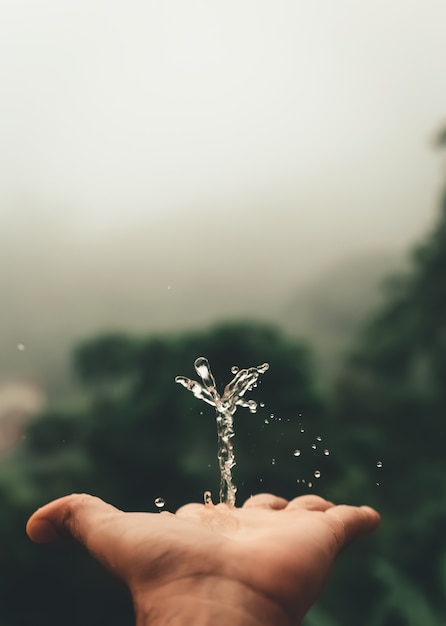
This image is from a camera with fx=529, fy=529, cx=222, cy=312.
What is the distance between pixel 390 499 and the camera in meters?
1.78

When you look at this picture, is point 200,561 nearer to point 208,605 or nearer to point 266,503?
point 208,605

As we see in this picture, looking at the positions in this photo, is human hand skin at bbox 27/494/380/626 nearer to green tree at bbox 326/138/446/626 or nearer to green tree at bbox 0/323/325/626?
green tree at bbox 0/323/325/626

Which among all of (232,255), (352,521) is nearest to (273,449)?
(232,255)

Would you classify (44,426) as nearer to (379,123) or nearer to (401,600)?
(401,600)

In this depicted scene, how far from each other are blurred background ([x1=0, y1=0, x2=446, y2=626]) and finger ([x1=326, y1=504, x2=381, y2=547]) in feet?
2.73

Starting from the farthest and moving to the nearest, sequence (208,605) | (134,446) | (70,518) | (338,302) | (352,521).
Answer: (338,302) → (134,446) → (352,521) → (70,518) → (208,605)

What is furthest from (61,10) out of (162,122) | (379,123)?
(379,123)

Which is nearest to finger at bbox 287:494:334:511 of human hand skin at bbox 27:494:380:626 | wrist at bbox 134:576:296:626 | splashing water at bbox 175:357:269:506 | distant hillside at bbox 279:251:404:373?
human hand skin at bbox 27:494:380:626

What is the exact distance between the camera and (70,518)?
75 cm

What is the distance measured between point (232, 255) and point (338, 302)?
432 millimetres

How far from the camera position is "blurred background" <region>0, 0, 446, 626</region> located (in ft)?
5.76

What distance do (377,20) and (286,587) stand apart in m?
2.10

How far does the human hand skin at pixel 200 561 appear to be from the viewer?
0.64m

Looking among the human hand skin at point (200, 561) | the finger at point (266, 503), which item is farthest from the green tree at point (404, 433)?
the human hand skin at point (200, 561)
